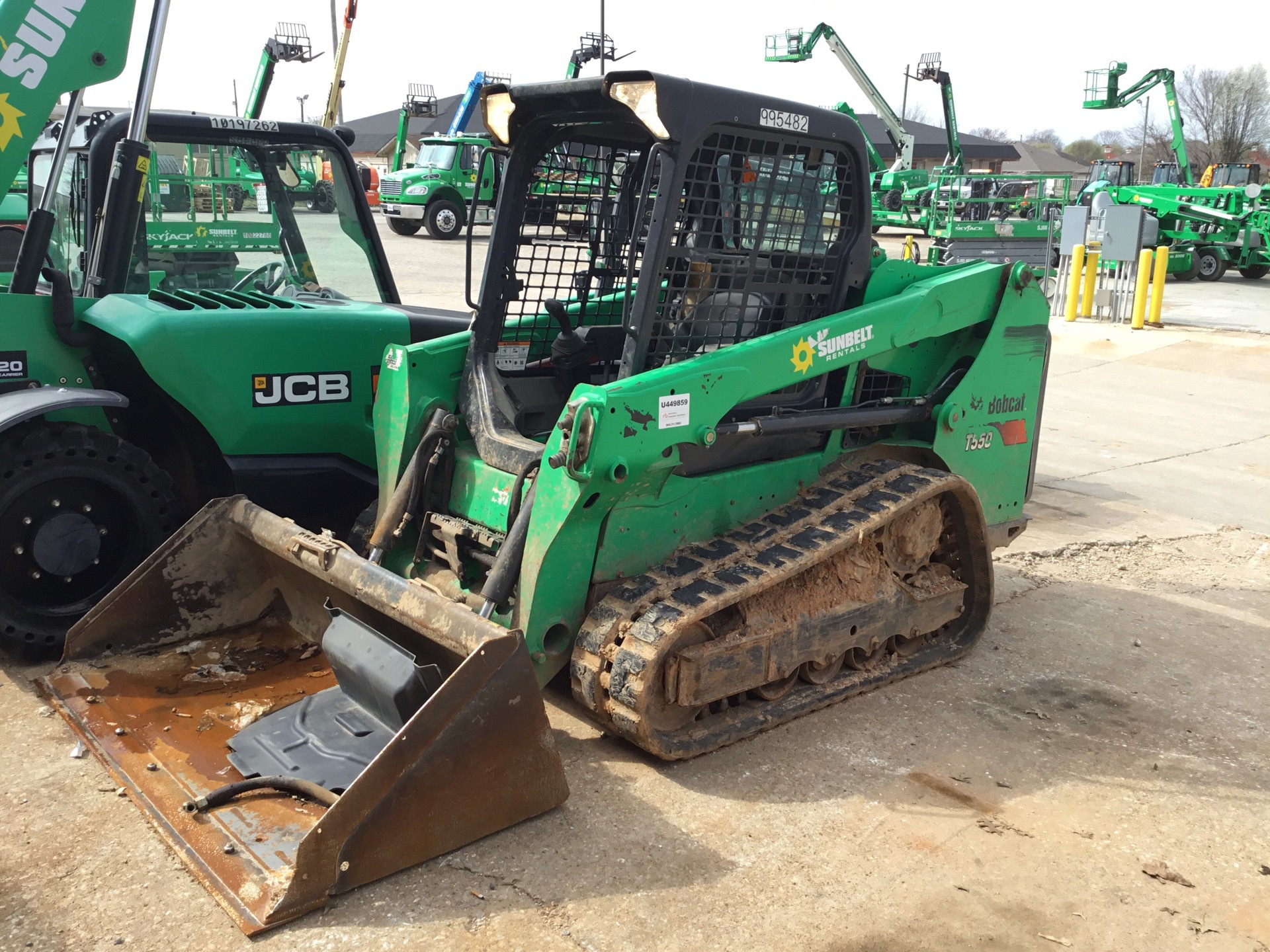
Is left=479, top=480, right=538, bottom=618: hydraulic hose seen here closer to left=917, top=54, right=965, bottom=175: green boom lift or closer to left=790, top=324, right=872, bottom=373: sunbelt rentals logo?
left=790, top=324, right=872, bottom=373: sunbelt rentals logo

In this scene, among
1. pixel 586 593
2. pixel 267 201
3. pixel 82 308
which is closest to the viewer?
pixel 586 593

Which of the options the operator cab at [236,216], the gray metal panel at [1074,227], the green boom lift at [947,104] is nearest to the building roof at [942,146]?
the green boom lift at [947,104]

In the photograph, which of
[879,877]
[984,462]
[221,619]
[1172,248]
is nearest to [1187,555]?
[984,462]

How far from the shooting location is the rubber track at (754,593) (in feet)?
12.2

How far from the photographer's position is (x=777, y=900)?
3.14 metres

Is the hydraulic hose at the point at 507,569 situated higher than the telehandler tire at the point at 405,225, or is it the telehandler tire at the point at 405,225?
the telehandler tire at the point at 405,225

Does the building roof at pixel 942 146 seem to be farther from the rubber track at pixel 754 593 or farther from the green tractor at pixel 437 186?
the rubber track at pixel 754 593

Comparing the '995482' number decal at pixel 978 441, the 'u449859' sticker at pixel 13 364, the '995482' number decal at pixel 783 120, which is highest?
the '995482' number decal at pixel 783 120

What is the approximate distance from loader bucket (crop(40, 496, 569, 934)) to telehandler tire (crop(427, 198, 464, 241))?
23.6 metres

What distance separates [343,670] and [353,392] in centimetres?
174

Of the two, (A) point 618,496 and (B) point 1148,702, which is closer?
(A) point 618,496

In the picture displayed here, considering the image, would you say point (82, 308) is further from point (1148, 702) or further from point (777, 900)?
point (1148, 702)

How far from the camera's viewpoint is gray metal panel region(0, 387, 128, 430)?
4.36 meters

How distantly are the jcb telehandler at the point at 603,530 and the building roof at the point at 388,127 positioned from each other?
181ft
